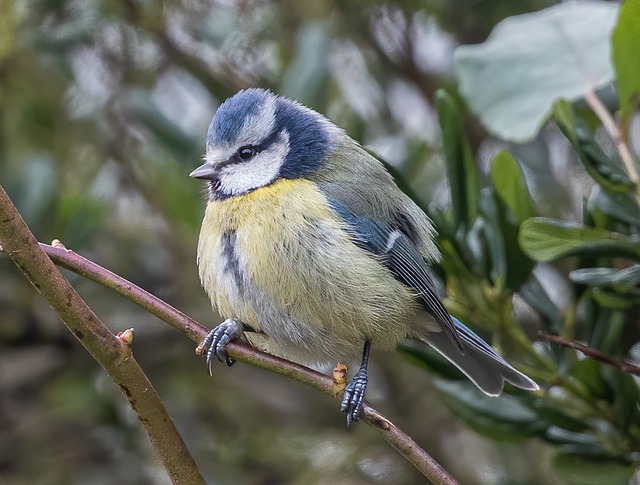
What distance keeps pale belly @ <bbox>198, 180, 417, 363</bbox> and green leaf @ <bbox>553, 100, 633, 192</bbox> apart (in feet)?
0.93

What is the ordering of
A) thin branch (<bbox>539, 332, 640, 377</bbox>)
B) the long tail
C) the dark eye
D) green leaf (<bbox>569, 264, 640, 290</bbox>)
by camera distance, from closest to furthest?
thin branch (<bbox>539, 332, 640, 377</bbox>)
green leaf (<bbox>569, 264, 640, 290</bbox>)
the long tail
the dark eye

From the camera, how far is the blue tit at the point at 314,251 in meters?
1.09

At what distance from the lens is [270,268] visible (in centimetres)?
108

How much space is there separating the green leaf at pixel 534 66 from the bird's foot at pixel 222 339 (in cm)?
43

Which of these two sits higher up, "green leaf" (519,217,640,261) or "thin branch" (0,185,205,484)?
"thin branch" (0,185,205,484)

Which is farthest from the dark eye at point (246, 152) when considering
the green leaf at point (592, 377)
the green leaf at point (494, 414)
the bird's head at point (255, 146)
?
the green leaf at point (592, 377)

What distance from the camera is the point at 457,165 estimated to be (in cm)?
112

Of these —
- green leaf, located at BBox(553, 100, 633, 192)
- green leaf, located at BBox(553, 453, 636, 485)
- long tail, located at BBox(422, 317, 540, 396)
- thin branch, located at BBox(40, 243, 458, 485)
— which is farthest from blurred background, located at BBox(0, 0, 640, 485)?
thin branch, located at BBox(40, 243, 458, 485)

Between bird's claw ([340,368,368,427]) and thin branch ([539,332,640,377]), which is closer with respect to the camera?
thin branch ([539,332,640,377])

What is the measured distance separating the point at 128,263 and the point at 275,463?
0.49 m

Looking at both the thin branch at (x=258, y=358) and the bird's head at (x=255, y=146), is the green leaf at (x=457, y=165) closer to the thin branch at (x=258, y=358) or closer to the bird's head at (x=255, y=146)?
the bird's head at (x=255, y=146)

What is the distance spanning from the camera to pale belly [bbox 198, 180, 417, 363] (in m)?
1.08

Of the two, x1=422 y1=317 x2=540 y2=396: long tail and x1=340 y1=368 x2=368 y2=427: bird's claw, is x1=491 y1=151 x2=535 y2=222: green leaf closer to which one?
x1=422 y1=317 x2=540 y2=396: long tail

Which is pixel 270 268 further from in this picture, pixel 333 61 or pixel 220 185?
pixel 333 61
